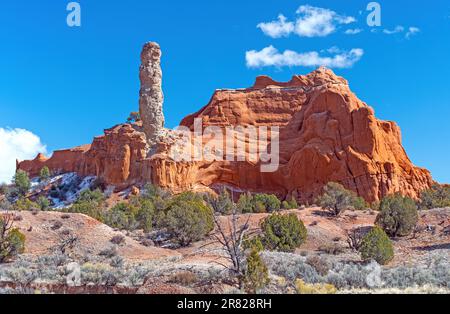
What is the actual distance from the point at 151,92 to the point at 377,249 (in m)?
43.5

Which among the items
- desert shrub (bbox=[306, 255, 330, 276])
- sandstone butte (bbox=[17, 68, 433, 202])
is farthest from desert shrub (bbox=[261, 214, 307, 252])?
sandstone butte (bbox=[17, 68, 433, 202])

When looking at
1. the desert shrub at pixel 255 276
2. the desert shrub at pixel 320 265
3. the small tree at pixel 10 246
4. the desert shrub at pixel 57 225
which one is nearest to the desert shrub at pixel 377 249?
the desert shrub at pixel 320 265

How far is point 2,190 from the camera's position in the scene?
6856 centimetres

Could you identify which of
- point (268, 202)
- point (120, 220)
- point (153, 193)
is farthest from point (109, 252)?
point (153, 193)

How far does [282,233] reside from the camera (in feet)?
88.8

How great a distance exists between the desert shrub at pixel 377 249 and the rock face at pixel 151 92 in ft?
132

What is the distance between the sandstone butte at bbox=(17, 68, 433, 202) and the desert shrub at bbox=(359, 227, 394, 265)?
31561 millimetres

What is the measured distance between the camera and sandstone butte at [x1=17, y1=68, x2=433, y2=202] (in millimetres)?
55219

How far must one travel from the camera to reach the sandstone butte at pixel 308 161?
5522 cm

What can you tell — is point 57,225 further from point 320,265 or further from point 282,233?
point 320,265

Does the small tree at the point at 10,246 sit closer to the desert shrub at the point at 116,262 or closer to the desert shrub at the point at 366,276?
the desert shrub at the point at 116,262
